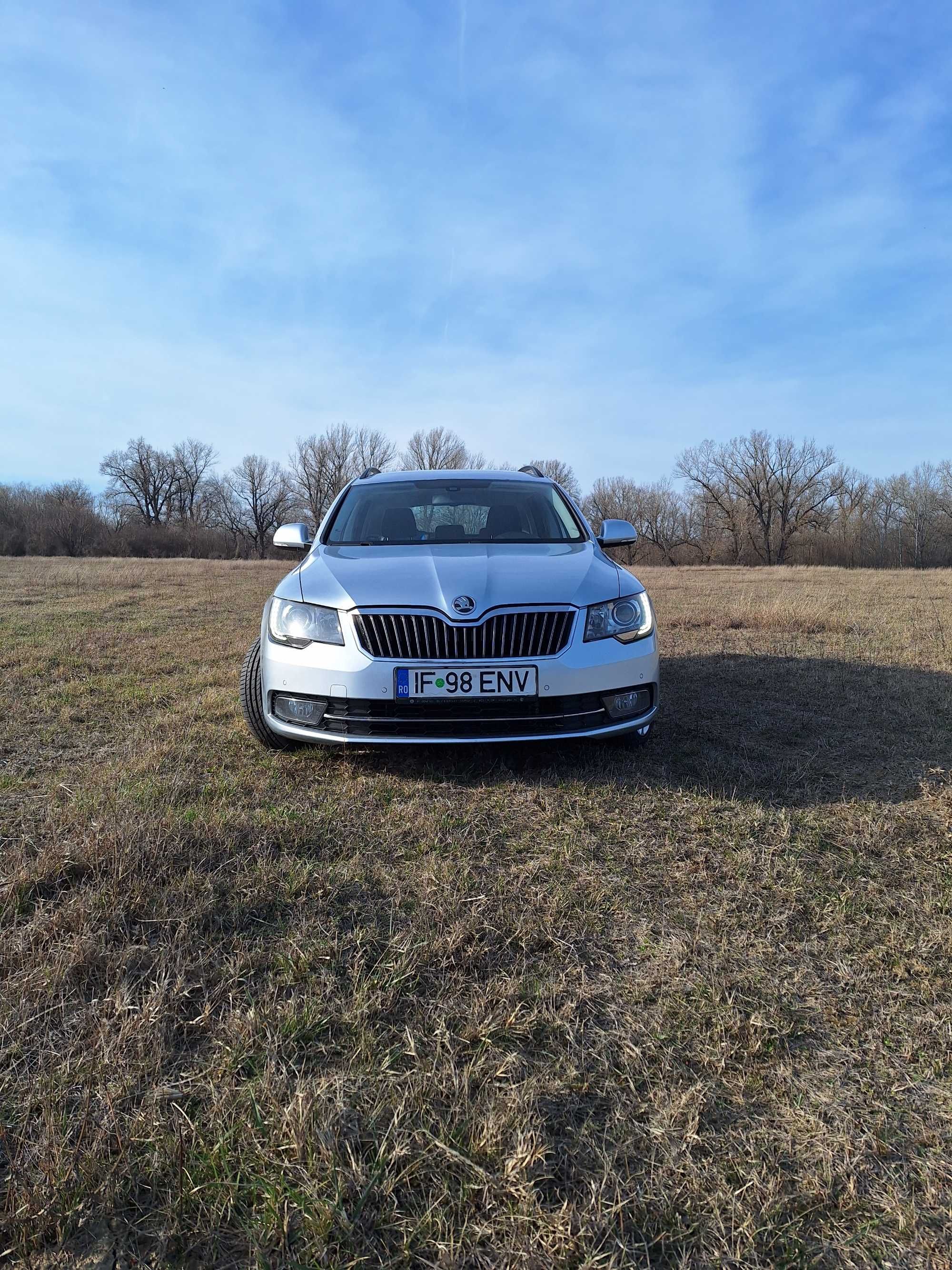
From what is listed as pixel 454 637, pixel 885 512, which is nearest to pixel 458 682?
pixel 454 637

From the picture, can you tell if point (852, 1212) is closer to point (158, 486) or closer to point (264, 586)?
point (264, 586)

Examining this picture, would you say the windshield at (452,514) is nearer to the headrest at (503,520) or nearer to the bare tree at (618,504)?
the headrest at (503,520)

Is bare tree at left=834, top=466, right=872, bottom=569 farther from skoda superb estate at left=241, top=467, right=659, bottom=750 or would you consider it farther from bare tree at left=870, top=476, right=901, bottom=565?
skoda superb estate at left=241, top=467, right=659, bottom=750

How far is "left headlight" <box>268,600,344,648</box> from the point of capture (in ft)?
10.0

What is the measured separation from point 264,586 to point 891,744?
1404 centimetres

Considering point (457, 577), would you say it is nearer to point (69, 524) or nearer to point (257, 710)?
point (257, 710)

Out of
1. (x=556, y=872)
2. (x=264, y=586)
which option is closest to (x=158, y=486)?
(x=264, y=586)

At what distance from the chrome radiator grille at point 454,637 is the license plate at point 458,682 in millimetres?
51

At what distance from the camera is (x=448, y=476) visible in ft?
16.0

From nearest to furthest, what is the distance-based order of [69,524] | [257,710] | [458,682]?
→ 1. [458,682]
2. [257,710]
3. [69,524]

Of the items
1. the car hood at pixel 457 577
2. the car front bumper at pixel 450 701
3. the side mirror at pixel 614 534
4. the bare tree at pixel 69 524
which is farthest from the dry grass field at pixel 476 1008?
the bare tree at pixel 69 524

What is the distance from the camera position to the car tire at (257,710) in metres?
3.43

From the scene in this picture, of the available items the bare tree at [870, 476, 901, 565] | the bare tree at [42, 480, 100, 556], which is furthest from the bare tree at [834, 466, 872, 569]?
the bare tree at [42, 480, 100, 556]

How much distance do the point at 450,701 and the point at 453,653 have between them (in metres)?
0.20
